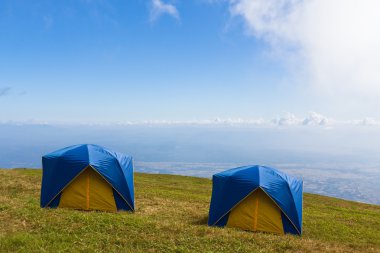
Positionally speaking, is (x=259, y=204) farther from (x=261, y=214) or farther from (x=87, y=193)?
(x=87, y=193)

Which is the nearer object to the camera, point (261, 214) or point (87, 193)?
point (261, 214)

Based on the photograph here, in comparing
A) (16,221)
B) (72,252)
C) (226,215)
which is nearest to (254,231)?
(226,215)

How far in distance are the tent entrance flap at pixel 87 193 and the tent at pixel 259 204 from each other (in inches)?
279

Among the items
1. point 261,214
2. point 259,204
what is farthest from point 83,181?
point 261,214

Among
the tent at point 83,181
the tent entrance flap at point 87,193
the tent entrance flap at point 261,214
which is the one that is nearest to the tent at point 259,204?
the tent entrance flap at point 261,214

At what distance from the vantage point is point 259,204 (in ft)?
57.8

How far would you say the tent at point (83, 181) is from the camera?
19.2 m

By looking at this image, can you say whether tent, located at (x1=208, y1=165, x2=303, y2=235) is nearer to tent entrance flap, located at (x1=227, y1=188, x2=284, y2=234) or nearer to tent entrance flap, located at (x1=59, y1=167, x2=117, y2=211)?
tent entrance flap, located at (x1=227, y1=188, x2=284, y2=234)

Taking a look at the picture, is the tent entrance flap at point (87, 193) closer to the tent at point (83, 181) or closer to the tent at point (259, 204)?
the tent at point (83, 181)

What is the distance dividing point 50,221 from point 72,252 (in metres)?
4.15

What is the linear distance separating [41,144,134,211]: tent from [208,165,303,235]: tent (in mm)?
6691

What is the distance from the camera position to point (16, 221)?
14.3 metres

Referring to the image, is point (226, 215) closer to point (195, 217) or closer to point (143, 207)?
point (195, 217)

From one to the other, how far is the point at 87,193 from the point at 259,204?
1044 cm
